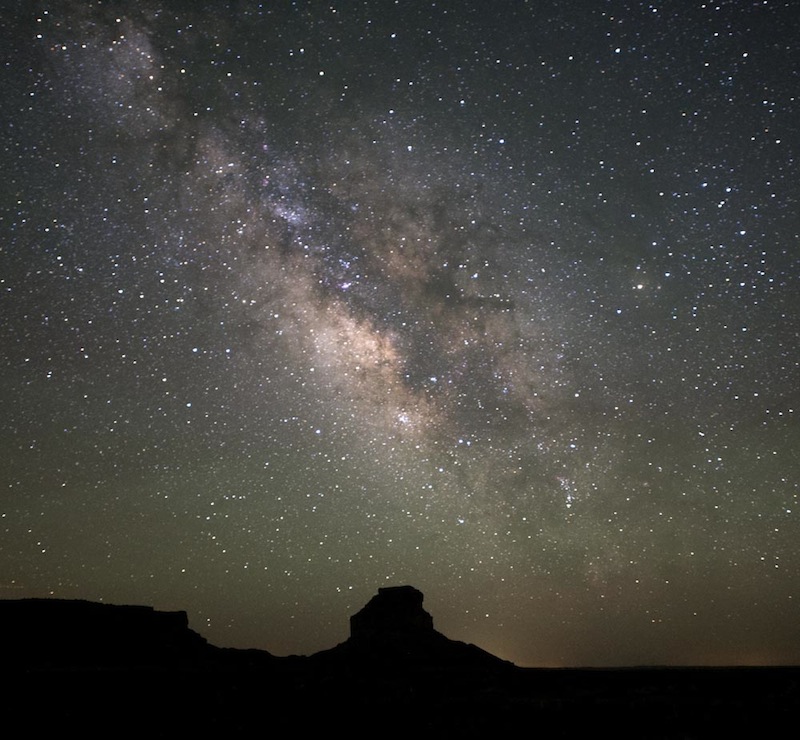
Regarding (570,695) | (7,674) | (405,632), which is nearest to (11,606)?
(7,674)

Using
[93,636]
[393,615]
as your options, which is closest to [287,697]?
[93,636]

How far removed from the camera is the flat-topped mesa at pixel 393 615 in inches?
1743

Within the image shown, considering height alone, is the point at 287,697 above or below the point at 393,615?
below

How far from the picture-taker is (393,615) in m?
45.1

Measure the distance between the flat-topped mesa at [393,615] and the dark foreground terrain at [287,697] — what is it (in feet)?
73.7

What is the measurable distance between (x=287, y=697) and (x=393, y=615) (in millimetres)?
30489

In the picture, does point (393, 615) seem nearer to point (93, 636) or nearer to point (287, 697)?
point (93, 636)

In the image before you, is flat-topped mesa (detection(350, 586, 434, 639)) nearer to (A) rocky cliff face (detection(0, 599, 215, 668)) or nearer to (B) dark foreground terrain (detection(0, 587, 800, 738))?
(A) rocky cliff face (detection(0, 599, 215, 668))

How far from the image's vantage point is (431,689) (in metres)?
19.9

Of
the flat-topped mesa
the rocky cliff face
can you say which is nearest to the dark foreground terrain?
the rocky cliff face

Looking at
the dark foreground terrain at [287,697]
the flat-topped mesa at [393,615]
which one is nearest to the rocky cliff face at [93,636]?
the dark foreground terrain at [287,697]

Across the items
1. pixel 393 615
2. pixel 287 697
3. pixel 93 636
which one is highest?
pixel 393 615

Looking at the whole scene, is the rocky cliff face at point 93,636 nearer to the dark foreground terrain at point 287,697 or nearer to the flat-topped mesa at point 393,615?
the dark foreground terrain at point 287,697

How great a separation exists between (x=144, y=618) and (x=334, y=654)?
17103 mm
